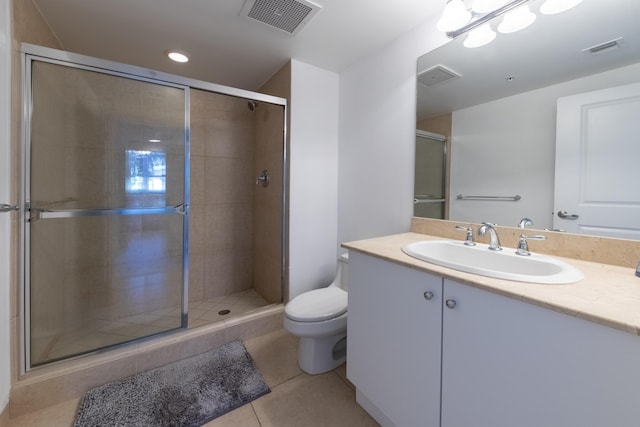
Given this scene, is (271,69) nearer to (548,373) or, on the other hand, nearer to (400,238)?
(400,238)

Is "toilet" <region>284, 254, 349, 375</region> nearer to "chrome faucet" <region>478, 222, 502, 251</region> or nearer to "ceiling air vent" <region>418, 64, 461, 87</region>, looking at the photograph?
"chrome faucet" <region>478, 222, 502, 251</region>

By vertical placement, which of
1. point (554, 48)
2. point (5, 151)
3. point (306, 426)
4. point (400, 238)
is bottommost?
point (306, 426)

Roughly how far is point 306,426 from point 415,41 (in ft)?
7.29

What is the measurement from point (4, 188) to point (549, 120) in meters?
2.47

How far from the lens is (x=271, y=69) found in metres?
2.13

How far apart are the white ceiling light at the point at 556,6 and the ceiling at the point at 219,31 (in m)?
0.50

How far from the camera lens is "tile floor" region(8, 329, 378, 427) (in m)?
1.18

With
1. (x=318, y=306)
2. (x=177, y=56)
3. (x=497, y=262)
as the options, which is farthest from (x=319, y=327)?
(x=177, y=56)

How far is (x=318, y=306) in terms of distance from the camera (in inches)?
59.4

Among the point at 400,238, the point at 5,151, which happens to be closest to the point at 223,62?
the point at 5,151

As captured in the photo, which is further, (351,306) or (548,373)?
(351,306)

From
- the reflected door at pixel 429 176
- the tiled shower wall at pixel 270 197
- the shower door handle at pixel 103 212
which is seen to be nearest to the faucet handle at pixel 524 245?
the reflected door at pixel 429 176

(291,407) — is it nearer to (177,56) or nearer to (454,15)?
(454,15)

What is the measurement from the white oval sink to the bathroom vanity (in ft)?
0.11
